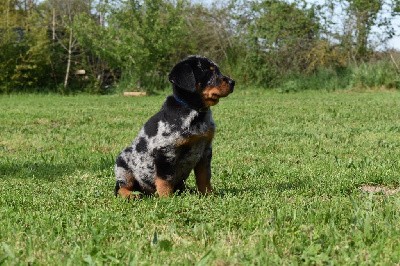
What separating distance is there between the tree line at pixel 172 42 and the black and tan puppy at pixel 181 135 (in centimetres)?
2216

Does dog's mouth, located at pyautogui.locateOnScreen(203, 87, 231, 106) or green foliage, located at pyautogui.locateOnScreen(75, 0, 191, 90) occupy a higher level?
green foliage, located at pyautogui.locateOnScreen(75, 0, 191, 90)

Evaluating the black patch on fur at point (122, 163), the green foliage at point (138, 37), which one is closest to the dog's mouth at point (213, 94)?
the black patch on fur at point (122, 163)

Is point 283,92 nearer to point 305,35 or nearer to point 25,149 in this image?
point 305,35

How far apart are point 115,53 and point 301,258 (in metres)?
25.8

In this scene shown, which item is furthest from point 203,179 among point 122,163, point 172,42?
point 172,42

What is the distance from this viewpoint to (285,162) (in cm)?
793

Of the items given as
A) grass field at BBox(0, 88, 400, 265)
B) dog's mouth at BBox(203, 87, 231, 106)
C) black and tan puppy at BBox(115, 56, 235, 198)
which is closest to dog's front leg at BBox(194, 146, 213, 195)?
black and tan puppy at BBox(115, 56, 235, 198)

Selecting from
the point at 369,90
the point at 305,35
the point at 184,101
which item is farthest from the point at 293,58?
the point at 184,101

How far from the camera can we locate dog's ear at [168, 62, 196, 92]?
5098 mm

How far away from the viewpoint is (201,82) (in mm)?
5160

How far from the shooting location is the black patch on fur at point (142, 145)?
525 cm

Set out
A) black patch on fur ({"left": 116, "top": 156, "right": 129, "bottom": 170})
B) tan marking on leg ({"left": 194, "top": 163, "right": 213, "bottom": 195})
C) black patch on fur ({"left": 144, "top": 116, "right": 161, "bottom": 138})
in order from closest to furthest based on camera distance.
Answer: black patch on fur ({"left": 144, "top": 116, "right": 161, "bottom": 138}) < tan marking on leg ({"left": 194, "top": 163, "right": 213, "bottom": 195}) < black patch on fur ({"left": 116, "top": 156, "right": 129, "bottom": 170})

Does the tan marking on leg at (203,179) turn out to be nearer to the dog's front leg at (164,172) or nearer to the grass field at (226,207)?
the grass field at (226,207)

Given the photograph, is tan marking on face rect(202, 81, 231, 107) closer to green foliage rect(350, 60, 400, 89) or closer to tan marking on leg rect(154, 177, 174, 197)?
tan marking on leg rect(154, 177, 174, 197)
